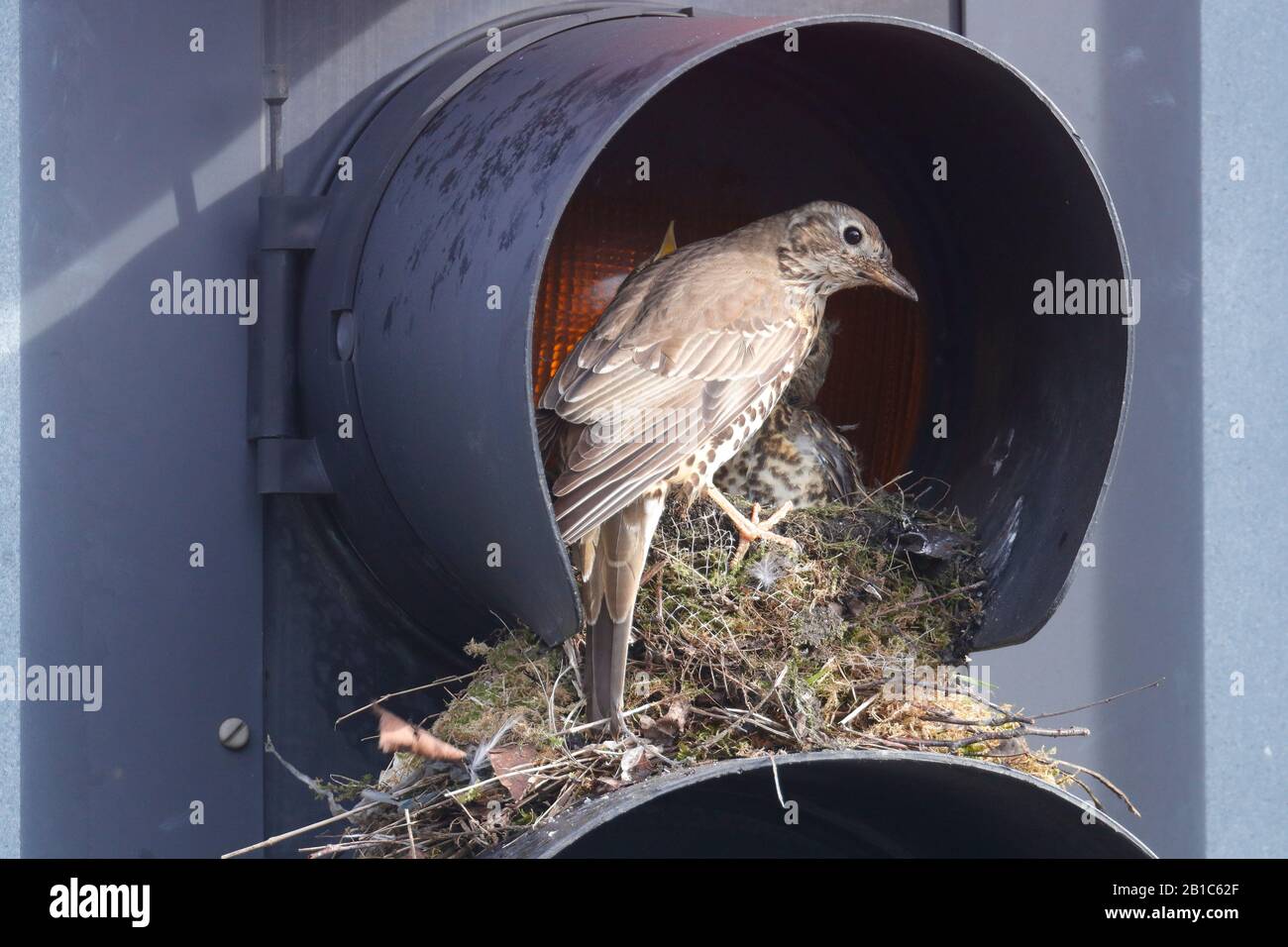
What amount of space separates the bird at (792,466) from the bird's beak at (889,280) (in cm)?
29

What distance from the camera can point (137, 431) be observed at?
2523 millimetres

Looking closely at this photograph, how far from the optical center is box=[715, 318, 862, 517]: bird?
2.79 m

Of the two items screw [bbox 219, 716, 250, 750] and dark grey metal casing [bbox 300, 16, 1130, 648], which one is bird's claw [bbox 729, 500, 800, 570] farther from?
screw [bbox 219, 716, 250, 750]

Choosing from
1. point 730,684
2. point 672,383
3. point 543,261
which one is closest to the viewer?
point 543,261

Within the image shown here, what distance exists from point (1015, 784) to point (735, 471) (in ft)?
3.11

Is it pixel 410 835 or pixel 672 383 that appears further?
pixel 672 383

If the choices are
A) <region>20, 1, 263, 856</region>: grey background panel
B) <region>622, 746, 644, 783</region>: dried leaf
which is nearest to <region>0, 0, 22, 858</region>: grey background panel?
<region>20, 1, 263, 856</region>: grey background panel

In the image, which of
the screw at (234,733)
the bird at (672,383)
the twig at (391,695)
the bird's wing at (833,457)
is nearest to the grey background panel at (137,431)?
the screw at (234,733)

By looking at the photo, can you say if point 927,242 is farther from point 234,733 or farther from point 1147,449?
point 234,733

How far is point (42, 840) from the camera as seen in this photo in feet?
8.04

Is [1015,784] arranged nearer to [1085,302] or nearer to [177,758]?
[1085,302]

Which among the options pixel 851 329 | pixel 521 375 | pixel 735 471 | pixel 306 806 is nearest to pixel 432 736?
pixel 306 806

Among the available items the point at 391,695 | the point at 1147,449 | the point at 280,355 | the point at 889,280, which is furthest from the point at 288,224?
the point at 1147,449

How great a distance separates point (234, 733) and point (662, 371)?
88cm
